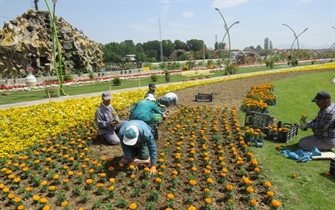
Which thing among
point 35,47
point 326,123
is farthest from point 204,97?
point 35,47

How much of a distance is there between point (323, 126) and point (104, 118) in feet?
15.8

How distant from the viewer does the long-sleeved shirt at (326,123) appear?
4.88m

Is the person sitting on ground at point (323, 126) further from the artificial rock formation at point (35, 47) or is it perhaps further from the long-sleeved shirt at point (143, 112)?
the artificial rock formation at point (35, 47)

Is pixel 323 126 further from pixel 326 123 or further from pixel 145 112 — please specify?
pixel 145 112

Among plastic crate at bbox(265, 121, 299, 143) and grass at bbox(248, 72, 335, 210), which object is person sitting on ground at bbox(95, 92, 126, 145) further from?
plastic crate at bbox(265, 121, 299, 143)

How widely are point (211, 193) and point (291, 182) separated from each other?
141 cm

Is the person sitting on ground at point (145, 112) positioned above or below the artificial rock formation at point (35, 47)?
below

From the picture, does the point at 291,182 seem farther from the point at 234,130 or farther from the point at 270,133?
the point at 234,130

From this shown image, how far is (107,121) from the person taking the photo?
595cm

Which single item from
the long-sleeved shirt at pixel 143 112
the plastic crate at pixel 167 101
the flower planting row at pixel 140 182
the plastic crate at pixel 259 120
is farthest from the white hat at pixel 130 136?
the plastic crate at pixel 167 101

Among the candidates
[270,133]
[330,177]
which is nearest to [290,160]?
[330,177]

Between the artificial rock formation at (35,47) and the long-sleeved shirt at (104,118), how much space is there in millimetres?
17277

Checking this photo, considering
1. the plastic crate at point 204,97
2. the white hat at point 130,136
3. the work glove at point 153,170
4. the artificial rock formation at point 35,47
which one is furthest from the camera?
the artificial rock formation at point 35,47

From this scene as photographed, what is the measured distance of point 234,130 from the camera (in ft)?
22.1
